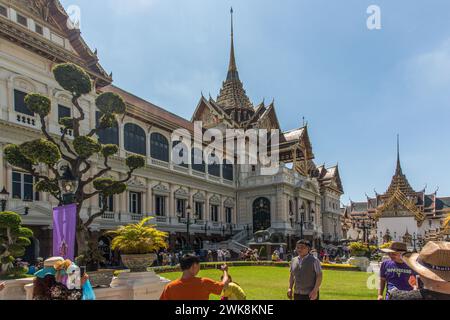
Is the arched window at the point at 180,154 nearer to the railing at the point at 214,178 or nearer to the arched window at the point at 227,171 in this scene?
the railing at the point at 214,178

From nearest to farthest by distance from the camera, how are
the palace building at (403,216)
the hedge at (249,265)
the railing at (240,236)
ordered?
the hedge at (249,265) → the railing at (240,236) → the palace building at (403,216)

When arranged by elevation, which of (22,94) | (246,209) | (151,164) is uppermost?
(22,94)

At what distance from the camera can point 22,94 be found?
73.7 feet

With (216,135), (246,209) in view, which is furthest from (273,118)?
(246,209)

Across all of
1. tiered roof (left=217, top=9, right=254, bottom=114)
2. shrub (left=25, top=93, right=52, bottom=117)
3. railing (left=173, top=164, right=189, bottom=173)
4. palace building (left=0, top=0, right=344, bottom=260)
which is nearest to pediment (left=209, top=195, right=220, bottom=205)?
palace building (left=0, top=0, right=344, bottom=260)

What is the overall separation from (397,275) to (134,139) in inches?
1082

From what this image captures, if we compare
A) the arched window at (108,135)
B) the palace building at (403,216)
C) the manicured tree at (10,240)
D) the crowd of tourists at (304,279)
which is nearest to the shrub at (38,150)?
the manicured tree at (10,240)

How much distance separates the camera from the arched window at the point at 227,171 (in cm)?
4338

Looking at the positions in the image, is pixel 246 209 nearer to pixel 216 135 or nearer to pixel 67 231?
pixel 216 135

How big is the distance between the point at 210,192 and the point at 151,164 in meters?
9.36

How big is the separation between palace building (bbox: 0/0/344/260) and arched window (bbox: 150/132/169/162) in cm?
9

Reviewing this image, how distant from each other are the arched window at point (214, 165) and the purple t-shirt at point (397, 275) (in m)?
34.7

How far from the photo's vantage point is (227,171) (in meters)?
44.0

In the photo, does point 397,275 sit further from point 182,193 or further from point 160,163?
point 182,193
